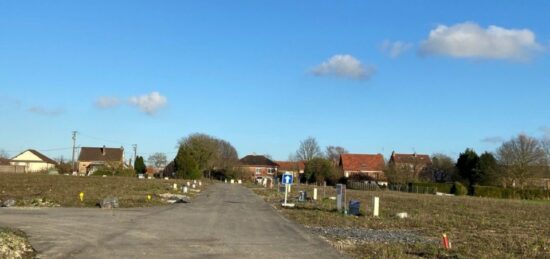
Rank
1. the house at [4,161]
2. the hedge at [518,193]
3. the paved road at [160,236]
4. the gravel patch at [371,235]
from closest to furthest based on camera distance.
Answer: the paved road at [160,236] < the gravel patch at [371,235] < the hedge at [518,193] < the house at [4,161]

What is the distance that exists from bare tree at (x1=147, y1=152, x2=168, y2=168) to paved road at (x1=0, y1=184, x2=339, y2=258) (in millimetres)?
136391

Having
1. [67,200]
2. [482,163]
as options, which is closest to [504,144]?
[482,163]

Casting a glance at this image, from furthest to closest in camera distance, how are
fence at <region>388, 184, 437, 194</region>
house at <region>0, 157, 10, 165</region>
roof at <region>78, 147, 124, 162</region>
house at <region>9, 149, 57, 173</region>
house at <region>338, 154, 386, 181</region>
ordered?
roof at <region>78, 147, 124, 162</region> < house at <region>9, 149, 57, 173</region> < house at <region>0, 157, 10, 165</region> < house at <region>338, 154, 386, 181</region> < fence at <region>388, 184, 437, 194</region>

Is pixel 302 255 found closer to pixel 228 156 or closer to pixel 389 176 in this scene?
pixel 389 176

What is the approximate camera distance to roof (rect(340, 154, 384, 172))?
5074 inches

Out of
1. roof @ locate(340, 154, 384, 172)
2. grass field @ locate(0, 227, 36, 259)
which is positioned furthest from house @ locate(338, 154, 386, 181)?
grass field @ locate(0, 227, 36, 259)

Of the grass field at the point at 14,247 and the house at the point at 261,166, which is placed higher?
the house at the point at 261,166

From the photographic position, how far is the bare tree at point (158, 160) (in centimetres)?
15800

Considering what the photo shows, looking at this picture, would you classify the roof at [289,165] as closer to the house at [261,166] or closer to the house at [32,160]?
the house at [261,166]

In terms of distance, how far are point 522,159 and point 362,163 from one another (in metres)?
46.7

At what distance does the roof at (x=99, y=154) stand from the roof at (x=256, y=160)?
33.5 m

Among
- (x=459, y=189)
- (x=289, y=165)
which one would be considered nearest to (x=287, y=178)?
(x=459, y=189)

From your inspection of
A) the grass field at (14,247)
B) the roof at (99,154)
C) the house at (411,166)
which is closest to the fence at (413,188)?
the house at (411,166)

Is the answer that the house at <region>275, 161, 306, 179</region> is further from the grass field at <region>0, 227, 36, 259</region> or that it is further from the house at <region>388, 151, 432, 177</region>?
the grass field at <region>0, 227, 36, 259</region>
